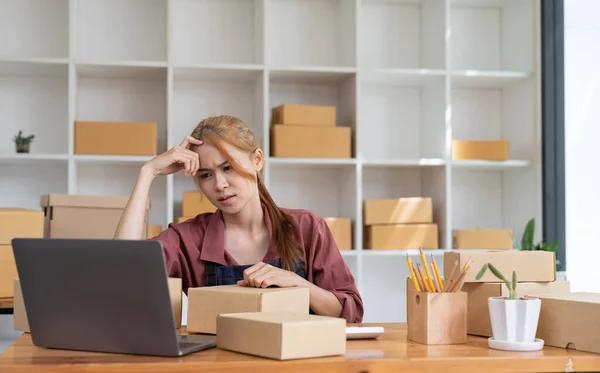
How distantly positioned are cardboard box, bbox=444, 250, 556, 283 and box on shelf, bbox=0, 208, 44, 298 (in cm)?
181

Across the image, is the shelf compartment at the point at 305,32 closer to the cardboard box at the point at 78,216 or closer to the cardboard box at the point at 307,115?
the cardboard box at the point at 307,115

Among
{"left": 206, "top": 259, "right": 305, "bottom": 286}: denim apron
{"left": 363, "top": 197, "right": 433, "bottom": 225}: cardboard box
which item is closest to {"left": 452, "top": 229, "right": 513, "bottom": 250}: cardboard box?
{"left": 363, "top": 197, "right": 433, "bottom": 225}: cardboard box

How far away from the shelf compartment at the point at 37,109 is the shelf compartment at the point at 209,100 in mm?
541

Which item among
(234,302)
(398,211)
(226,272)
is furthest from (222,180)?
(398,211)

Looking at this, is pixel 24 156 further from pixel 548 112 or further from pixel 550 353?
pixel 550 353

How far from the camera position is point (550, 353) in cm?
134

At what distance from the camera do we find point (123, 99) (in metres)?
3.87

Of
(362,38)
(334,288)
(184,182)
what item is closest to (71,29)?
(184,182)

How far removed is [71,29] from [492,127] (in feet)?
7.24

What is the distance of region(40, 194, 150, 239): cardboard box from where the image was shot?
9.66 feet

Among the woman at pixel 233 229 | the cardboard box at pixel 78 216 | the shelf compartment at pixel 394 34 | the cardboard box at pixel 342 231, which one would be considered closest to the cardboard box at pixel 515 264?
the woman at pixel 233 229

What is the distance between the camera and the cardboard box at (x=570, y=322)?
1364 mm

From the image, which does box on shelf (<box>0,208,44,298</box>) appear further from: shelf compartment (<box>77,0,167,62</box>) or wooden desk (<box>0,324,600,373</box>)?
wooden desk (<box>0,324,600,373</box>)

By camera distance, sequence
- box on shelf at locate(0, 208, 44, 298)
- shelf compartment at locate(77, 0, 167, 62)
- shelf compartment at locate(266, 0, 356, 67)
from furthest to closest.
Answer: shelf compartment at locate(266, 0, 356, 67), shelf compartment at locate(77, 0, 167, 62), box on shelf at locate(0, 208, 44, 298)
